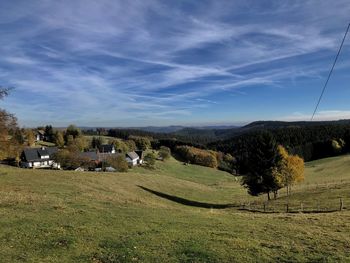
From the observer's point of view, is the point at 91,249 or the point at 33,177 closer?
the point at 91,249

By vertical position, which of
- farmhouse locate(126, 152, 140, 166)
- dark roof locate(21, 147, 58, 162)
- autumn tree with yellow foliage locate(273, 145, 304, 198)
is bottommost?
farmhouse locate(126, 152, 140, 166)

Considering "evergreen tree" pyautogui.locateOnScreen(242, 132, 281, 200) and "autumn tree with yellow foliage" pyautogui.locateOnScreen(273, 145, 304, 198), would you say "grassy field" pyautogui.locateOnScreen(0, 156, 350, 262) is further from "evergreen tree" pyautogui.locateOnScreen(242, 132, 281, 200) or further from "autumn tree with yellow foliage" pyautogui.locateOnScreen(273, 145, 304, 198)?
"evergreen tree" pyautogui.locateOnScreen(242, 132, 281, 200)

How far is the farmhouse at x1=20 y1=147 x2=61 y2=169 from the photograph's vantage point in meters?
141

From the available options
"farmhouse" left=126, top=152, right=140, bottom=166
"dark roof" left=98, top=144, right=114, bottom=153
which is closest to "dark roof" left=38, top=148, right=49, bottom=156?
"dark roof" left=98, top=144, right=114, bottom=153

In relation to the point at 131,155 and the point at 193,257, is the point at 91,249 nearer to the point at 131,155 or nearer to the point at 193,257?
the point at 193,257

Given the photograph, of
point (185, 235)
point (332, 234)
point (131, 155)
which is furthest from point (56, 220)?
point (131, 155)

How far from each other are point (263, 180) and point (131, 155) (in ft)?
331

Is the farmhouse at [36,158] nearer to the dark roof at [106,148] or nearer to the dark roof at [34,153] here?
the dark roof at [34,153]

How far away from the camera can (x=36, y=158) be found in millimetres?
144000

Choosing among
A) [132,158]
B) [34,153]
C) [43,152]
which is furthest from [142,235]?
[132,158]

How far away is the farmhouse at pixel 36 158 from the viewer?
463 ft

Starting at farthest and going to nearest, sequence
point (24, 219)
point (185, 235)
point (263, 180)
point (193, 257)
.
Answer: point (263, 180) < point (24, 219) < point (185, 235) < point (193, 257)

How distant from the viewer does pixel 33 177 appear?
4522 cm

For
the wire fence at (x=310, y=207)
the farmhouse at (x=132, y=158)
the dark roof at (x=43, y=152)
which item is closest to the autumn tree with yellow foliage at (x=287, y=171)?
the wire fence at (x=310, y=207)
